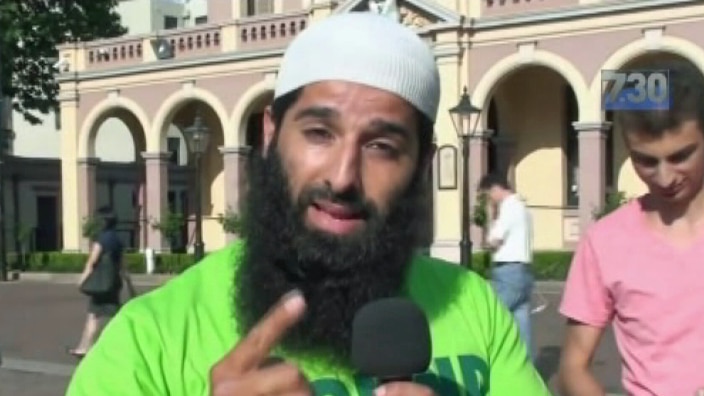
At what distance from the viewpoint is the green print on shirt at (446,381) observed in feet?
6.18

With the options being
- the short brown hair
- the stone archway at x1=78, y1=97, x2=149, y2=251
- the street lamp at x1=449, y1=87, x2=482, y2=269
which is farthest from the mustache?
the stone archway at x1=78, y1=97, x2=149, y2=251

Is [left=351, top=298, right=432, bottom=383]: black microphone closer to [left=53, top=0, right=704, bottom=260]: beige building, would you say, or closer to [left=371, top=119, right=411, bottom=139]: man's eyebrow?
[left=371, top=119, right=411, bottom=139]: man's eyebrow

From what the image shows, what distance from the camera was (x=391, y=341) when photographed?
1652 mm

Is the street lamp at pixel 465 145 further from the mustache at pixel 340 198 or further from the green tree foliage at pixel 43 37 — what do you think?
the mustache at pixel 340 198

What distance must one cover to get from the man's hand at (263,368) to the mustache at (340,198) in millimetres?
281

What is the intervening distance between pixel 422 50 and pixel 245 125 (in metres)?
28.1

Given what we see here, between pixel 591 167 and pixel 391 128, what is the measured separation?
75.4ft

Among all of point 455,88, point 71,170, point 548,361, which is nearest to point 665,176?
point 548,361

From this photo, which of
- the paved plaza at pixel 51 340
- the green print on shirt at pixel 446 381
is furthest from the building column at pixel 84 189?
the green print on shirt at pixel 446 381

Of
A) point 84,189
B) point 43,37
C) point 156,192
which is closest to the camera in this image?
point 156,192

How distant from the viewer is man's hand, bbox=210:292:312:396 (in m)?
1.52

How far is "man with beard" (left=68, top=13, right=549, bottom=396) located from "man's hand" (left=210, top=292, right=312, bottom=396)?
8.6 inches

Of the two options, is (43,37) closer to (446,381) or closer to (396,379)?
(446,381)

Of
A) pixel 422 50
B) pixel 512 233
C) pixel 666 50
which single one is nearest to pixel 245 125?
pixel 666 50
